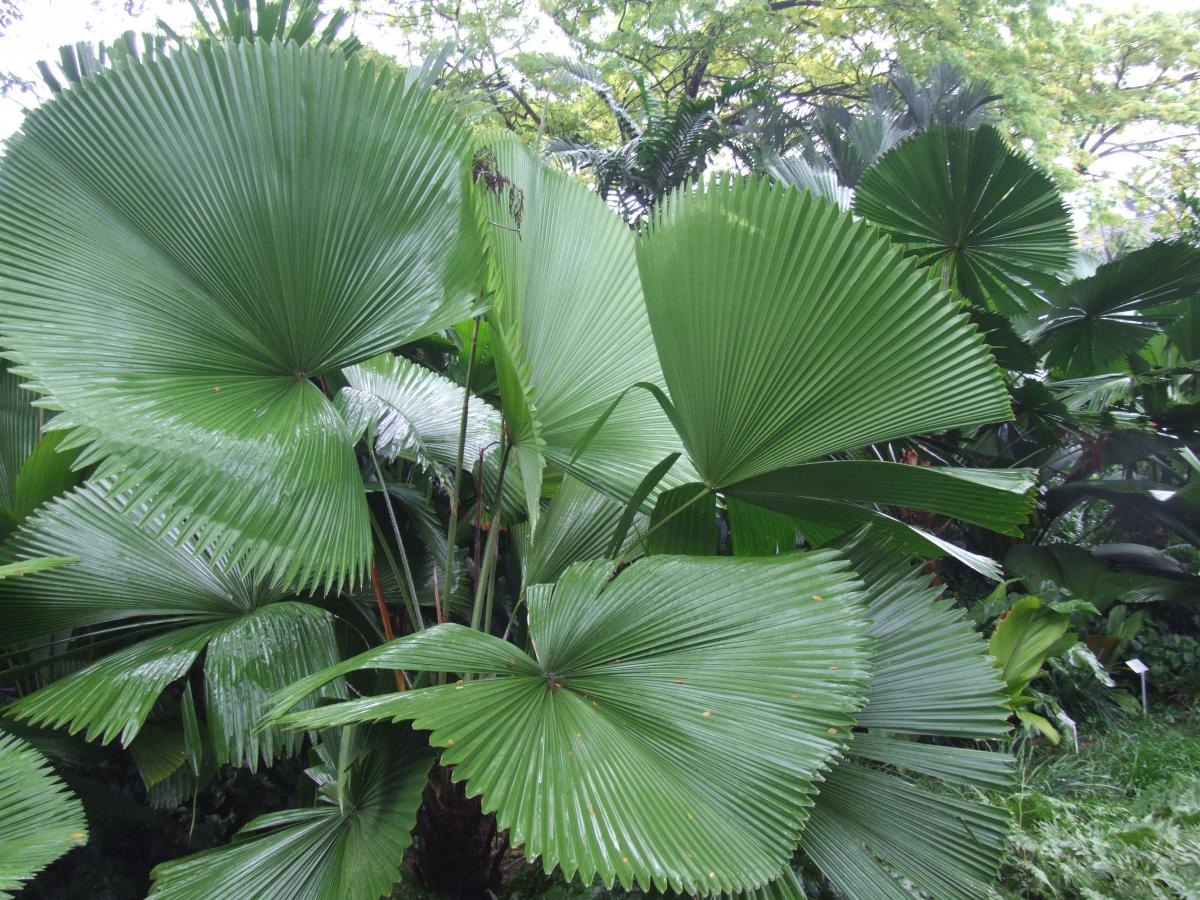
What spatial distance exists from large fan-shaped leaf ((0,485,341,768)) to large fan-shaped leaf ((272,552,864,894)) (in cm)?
52

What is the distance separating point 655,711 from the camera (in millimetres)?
1417

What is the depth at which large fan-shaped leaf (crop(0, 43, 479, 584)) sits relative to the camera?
5.22 feet

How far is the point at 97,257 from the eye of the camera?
1685mm

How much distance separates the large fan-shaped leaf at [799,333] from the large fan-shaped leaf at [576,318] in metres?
0.38

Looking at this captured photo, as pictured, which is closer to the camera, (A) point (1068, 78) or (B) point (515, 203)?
(B) point (515, 203)

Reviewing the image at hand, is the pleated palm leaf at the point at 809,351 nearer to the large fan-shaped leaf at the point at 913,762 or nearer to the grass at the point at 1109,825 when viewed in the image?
the large fan-shaped leaf at the point at 913,762

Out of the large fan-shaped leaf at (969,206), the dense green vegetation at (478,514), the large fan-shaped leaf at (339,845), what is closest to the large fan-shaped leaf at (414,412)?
the dense green vegetation at (478,514)

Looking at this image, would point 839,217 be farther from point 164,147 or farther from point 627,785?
point 164,147

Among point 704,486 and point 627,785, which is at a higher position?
point 704,486

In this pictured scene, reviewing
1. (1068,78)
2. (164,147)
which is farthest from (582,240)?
(1068,78)

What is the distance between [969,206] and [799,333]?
2372mm

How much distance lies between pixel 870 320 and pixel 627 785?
0.95 m

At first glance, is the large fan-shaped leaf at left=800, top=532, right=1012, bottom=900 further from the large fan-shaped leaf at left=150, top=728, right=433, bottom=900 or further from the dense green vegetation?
the large fan-shaped leaf at left=150, top=728, right=433, bottom=900

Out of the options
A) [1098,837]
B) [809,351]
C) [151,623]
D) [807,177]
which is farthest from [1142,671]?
[151,623]
